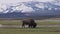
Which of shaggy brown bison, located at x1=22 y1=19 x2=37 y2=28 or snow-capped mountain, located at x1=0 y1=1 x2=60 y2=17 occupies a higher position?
snow-capped mountain, located at x1=0 y1=1 x2=60 y2=17

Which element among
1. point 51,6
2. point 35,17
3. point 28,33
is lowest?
point 28,33

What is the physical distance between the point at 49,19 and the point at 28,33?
1755 mm

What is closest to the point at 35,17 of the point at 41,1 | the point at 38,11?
the point at 38,11

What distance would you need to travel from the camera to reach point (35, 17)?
19.5ft

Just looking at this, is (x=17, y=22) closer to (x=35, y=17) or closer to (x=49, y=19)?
(x=35, y=17)

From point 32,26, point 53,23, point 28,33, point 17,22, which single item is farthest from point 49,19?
point 28,33

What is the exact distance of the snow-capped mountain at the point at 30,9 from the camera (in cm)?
587

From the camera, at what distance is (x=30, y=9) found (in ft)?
19.8

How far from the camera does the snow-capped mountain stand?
5871 millimetres

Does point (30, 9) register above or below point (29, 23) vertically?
above

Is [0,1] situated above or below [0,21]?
above

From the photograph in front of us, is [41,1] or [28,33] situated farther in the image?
[41,1]

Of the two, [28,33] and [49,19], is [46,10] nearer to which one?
[49,19]

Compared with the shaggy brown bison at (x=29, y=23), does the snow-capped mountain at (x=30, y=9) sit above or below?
above
